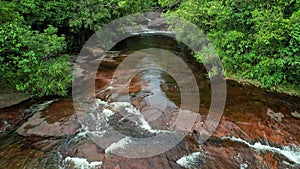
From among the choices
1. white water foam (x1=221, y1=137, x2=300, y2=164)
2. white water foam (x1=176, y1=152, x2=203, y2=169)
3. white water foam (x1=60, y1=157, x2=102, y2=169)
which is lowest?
white water foam (x1=60, y1=157, x2=102, y2=169)

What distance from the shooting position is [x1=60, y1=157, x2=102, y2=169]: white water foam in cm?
530

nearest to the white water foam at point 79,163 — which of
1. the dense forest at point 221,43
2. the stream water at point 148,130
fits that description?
the stream water at point 148,130

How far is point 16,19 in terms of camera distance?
27.7 ft

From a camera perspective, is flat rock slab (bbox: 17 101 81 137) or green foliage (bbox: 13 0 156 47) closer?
flat rock slab (bbox: 17 101 81 137)

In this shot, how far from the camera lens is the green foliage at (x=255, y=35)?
802cm

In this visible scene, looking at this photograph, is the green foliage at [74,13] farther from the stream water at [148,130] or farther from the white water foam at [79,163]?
the white water foam at [79,163]

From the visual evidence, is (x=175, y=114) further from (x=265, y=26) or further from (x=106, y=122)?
(x=265, y=26)

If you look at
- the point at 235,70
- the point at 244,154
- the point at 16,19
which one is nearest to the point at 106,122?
the point at 244,154

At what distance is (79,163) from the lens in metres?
5.40

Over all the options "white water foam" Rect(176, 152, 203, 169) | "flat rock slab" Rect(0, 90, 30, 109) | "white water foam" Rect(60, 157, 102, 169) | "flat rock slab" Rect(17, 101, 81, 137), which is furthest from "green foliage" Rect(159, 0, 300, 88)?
"flat rock slab" Rect(0, 90, 30, 109)

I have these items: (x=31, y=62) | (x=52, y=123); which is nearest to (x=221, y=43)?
(x=52, y=123)

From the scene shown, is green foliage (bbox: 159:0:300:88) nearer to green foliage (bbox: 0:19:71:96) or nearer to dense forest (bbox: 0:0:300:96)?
dense forest (bbox: 0:0:300:96)

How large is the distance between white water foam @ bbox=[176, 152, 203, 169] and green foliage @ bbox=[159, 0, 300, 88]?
14.9 ft

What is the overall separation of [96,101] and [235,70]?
5464mm
